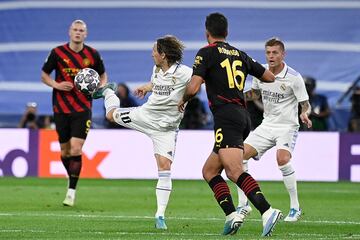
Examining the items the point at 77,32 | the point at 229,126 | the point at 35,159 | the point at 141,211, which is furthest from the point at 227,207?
the point at 35,159

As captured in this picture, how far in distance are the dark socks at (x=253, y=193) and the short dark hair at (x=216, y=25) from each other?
145 cm

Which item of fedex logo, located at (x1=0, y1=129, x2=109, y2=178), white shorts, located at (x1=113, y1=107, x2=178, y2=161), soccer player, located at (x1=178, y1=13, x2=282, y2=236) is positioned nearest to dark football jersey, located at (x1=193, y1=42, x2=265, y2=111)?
soccer player, located at (x1=178, y1=13, x2=282, y2=236)

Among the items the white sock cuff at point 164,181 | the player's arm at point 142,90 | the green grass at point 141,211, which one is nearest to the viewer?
the green grass at point 141,211

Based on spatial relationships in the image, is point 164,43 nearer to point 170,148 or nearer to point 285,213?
point 170,148

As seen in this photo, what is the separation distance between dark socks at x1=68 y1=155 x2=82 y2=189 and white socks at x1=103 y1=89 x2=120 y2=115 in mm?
2843

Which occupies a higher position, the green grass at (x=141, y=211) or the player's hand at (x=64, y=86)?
the player's hand at (x=64, y=86)

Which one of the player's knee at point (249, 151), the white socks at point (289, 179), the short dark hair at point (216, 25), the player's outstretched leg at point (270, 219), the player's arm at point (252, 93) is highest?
the short dark hair at point (216, 25)

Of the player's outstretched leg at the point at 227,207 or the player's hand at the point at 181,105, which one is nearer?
the player's outstretched leg at the point at 227,207

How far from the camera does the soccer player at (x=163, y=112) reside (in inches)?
477

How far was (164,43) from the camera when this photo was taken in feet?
39.7

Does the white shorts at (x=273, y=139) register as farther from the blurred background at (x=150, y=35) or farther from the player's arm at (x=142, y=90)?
the blurred background at (x=150, y=35)

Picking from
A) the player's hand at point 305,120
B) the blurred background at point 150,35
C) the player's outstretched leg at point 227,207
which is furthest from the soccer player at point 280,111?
the blurred background at point 150,35

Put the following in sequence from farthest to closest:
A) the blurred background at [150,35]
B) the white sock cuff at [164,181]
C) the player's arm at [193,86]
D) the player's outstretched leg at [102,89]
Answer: the blurred background at [150,35]
the player's outstretched leg at [102,89]
the white sock cuff at [164,181]
the player's arm at [193,86]

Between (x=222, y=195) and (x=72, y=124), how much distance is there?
461 cm
